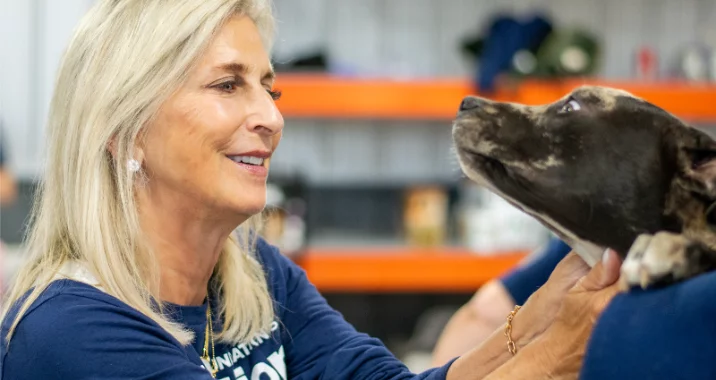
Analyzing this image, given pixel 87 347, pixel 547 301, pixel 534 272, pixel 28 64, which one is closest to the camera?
pixel 87 347

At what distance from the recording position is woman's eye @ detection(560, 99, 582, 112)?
136cm

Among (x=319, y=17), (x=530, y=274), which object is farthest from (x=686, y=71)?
(x=530, y=274)

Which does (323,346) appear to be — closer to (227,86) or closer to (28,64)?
(227,86)

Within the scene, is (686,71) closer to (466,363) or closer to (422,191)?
(422,191)

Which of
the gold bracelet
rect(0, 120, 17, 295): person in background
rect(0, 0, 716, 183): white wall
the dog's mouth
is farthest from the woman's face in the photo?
rect(0, 0, 716, 183): white wall

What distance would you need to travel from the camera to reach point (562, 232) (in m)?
1.33

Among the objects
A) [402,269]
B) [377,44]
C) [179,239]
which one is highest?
[377,44]

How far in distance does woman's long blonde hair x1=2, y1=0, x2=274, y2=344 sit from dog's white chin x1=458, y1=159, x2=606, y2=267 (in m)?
0.48

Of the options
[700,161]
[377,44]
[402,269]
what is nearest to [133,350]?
[700,161]

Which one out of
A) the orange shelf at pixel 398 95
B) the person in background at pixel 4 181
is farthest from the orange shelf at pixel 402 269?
the person in background at pixel 4 181

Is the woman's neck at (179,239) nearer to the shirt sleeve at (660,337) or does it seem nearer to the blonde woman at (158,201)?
the blonde woman at (158,201)

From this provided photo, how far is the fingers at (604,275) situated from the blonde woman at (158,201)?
152mm

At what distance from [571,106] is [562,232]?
0.20 metres

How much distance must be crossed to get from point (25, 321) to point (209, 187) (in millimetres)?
338
